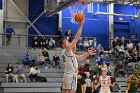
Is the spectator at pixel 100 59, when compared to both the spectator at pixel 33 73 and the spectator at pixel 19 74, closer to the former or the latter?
the spectator at pixel 33 73

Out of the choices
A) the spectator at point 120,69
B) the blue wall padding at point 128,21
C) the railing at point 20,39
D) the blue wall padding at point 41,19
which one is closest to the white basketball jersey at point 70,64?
the spectator at point 120,69

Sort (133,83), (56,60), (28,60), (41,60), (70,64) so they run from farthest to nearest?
(56,60)
(41,60)
(28,60)
(133,83)
(70,64)

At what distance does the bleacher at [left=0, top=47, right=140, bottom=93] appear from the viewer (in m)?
17.7

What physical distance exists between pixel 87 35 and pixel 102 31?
1.44 metres

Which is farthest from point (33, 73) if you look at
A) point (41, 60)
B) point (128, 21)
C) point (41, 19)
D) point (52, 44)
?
point (128, 21)

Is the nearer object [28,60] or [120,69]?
[28,60]

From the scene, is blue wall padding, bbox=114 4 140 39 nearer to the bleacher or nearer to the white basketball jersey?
the bleacher

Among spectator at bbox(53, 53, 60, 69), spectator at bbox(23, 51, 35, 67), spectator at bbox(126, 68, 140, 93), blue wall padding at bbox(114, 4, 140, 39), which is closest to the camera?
spectator at bbox(126, 68, 140, 93)

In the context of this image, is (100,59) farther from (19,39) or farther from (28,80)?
(19,39)

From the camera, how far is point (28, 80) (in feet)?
62.6

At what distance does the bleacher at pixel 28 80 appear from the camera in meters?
17.7

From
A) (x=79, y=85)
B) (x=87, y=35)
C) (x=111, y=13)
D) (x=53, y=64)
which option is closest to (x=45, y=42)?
(x=53, y=64)

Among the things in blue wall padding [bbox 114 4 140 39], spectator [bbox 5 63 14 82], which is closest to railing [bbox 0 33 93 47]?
blue wall padding [bbox 114 4 140 39]

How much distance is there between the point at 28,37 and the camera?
→ 86.3 feet
